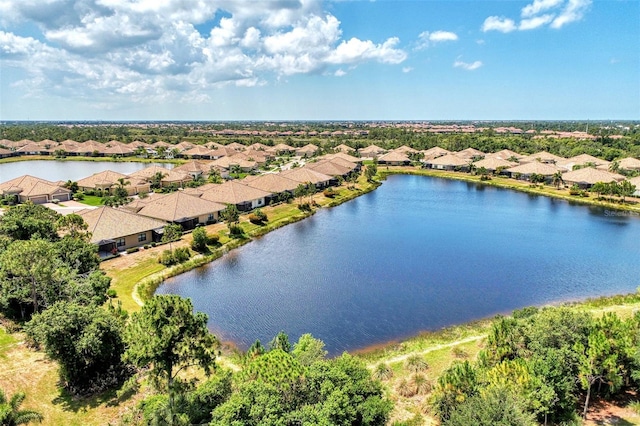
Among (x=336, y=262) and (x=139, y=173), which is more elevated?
(x=139, y=173)

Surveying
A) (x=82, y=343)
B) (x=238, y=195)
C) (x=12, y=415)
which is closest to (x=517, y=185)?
(x=238, y=195)

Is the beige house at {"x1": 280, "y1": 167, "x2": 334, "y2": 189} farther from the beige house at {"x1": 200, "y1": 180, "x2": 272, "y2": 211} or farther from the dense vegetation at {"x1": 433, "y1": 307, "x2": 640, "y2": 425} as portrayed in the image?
the dense vegetation at {"x1": 433, "y1": 307, "x2": 640, "y2": 425}

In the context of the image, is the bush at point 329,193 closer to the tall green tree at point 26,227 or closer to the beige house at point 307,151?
the tall green tree at point 26,227

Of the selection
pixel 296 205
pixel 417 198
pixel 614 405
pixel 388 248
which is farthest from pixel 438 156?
pixel 614 405

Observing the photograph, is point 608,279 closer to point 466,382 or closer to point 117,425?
point 466,382

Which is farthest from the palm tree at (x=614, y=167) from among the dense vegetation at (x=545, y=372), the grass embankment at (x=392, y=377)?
the dense vegetation at (x=545, y=372)

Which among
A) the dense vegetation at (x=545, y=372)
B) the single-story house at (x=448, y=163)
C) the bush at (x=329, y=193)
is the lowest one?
the bush at (x=329, y=193)
